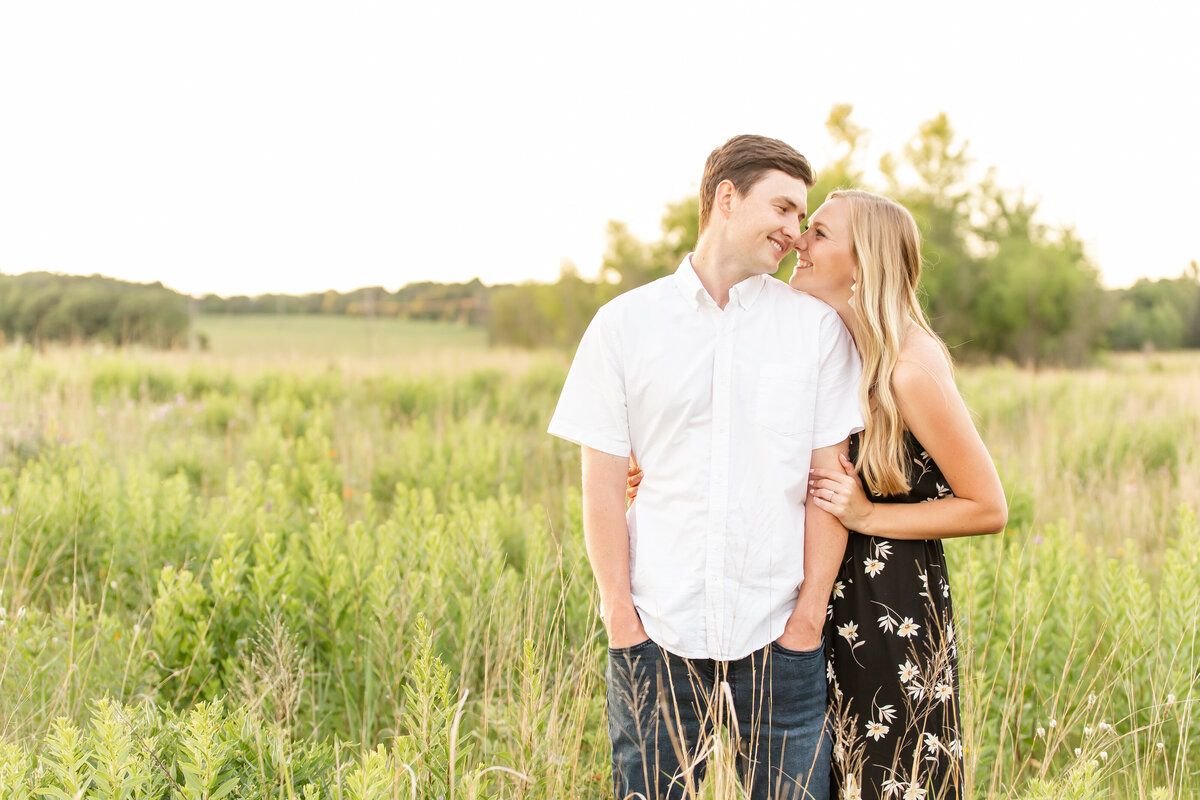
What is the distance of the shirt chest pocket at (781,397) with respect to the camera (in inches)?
83.5

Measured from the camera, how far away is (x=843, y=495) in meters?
2.11

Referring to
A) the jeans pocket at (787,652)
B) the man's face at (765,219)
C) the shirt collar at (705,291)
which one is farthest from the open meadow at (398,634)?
the man's face at (765,219)

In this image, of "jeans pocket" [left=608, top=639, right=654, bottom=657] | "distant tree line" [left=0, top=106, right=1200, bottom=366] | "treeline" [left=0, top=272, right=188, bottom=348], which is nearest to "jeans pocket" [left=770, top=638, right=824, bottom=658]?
"jeans pocket" [left=608, top=639, right=654, bottom=657]

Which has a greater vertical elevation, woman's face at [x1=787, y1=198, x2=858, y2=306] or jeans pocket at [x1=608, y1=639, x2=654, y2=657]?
woman's face at [x1=787, y1=198, x2=858, y2=306]

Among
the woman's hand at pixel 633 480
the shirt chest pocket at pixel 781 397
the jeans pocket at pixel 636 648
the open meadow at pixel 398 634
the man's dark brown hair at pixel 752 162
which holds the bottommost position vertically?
the open meadow at pixel 398 634

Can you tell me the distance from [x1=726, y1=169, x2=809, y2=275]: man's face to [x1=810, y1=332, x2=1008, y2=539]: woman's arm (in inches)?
18.0

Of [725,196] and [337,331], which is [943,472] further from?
[337,331]

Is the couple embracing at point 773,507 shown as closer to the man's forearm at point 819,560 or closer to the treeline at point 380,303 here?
the man's forearm at point 819,560

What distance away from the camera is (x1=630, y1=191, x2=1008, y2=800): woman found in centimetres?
214

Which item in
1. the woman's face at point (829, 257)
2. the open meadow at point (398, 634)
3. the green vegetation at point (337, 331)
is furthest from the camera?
the green vegetation at point (337, 331)

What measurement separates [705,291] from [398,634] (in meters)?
1.89

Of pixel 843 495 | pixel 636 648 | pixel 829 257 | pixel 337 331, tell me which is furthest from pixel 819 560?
pixel 337 331

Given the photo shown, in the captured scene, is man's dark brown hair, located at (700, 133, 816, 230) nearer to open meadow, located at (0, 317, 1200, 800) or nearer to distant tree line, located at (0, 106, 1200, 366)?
open meadow, located at (0, 317, 1200, 800)

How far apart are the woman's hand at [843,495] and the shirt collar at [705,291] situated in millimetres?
506
